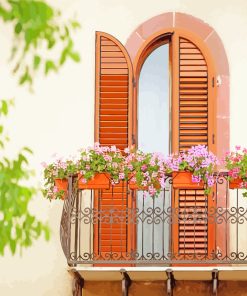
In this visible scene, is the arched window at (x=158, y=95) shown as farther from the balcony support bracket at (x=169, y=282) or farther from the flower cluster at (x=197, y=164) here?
the balcony support bracket at (x=169, y=282)

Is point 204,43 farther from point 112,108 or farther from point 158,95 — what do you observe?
point 112,108

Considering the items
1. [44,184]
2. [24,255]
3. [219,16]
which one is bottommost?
[24,255]

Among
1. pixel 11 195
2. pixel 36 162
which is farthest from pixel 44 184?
pixel 11 195

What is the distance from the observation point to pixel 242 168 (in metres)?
11.4

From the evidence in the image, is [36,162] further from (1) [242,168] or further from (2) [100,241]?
(1) [242,168]

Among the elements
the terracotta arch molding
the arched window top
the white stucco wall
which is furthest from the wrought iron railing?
the arched window top

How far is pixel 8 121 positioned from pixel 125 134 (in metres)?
1.29

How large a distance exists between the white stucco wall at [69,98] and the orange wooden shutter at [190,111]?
29 cm

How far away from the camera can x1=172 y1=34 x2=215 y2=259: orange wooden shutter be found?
1209cm

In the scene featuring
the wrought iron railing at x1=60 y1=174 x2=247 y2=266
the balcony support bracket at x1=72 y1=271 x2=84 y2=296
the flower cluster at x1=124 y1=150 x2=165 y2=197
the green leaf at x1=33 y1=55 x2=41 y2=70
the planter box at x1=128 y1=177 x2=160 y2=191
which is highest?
the green leaf at x1=33 y1=55 x2=41 y2=70

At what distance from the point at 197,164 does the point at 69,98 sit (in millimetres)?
1838

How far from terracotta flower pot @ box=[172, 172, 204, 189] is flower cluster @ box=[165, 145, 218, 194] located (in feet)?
0.15

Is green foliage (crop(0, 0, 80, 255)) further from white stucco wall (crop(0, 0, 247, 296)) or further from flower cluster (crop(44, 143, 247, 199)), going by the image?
white stucco wall (crop(0, 0, 247, 296))

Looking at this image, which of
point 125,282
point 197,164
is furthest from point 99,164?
point 125,282
